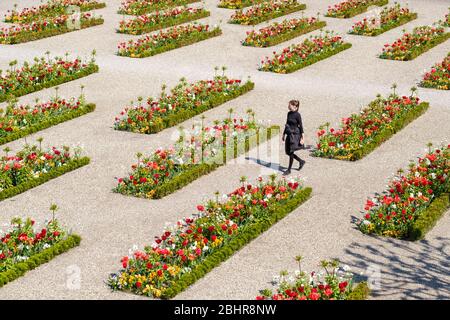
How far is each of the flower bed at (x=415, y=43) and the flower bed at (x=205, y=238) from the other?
12288 mm

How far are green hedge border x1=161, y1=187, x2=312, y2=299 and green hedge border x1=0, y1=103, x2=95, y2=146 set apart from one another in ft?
22.6

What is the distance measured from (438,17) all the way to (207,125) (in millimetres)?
→ 17822

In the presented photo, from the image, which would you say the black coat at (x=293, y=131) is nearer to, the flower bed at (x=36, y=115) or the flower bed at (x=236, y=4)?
the flower bed at (x=36, y=115)

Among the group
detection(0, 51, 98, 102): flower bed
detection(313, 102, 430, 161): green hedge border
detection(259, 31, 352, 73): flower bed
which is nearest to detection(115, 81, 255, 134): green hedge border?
detection(259, 31, 352, 73): flower bed

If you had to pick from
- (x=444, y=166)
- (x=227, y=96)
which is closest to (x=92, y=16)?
(x=227, y=96)

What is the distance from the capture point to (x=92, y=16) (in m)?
33.8

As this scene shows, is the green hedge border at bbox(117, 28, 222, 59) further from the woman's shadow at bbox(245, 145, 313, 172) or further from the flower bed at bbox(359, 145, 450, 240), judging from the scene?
the flower bed at bbox(359, 145, 450, 240)

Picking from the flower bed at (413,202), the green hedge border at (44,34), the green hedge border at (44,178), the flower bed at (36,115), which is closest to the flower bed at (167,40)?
the green hedge border at (44,34)

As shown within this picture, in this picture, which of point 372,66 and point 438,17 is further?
point 438,17

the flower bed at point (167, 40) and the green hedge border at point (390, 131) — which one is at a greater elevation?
the green hedge border at point (390, 131)

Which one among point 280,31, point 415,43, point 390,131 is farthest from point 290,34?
point 390,131

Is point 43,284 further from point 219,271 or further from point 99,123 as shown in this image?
point 99,123

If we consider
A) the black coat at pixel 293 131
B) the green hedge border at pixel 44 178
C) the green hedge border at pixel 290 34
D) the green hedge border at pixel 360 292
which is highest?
the black coat at pixel 293 131

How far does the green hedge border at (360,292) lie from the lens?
1163cm
